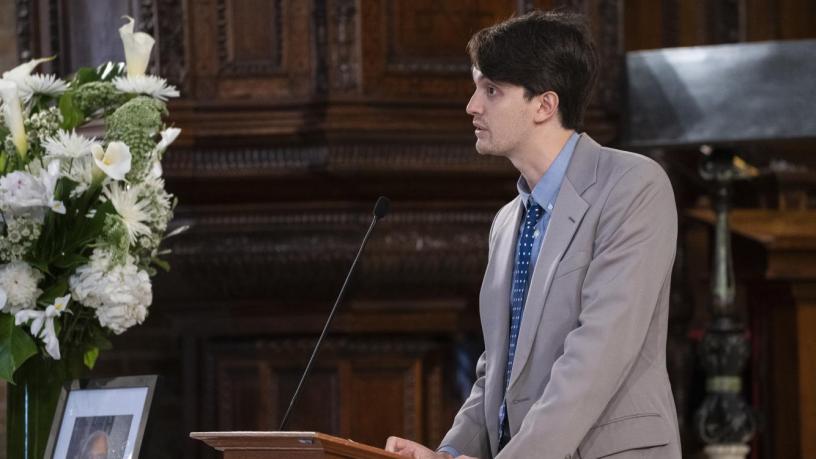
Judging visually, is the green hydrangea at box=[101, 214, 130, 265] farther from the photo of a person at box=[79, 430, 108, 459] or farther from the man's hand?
the man's hand

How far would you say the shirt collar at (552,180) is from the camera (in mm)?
2711

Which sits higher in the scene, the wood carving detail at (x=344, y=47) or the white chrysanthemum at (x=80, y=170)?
the wood carving detail at (x=344, y=47)

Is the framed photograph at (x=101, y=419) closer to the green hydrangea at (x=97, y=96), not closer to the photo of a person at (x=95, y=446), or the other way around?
the photo of a person at (x=95, y=446)

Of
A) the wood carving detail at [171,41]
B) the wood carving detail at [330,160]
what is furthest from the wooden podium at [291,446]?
the wood carving detail at [171,41]

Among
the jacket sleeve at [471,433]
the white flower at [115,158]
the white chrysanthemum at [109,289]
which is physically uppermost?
the white flower at [115,158]

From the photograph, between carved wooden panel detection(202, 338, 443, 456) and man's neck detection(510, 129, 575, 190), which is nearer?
man's neck detection(510, 129, 575, 190)

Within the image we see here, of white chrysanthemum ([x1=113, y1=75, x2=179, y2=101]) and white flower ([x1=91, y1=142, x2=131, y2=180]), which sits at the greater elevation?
white chrysanthemum ([x1=113, y1=75, x2=179, y2=101])

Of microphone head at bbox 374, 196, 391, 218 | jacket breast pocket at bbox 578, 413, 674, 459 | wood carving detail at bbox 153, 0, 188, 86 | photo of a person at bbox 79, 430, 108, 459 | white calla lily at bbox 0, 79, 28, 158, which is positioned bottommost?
photo of a person at bbox 79, 430, 108, 459

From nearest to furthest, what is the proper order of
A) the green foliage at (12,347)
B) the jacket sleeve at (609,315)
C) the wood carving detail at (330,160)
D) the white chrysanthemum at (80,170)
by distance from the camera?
the jacket sleeve at (609,315), the green foliage at (12,347), the white chrysanthemum at (80,170), the wood carving detail at (330,160)

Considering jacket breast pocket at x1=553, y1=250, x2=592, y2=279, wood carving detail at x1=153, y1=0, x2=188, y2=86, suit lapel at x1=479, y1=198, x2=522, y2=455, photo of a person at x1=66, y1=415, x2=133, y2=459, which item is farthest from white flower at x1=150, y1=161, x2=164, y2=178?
jacket breast pocket at x1=553, y1=250, x2=592, y2=279

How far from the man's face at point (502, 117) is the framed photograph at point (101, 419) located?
77cm

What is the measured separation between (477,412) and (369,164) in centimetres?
119

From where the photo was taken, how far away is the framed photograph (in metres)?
2.91

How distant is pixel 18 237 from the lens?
10.0ft
